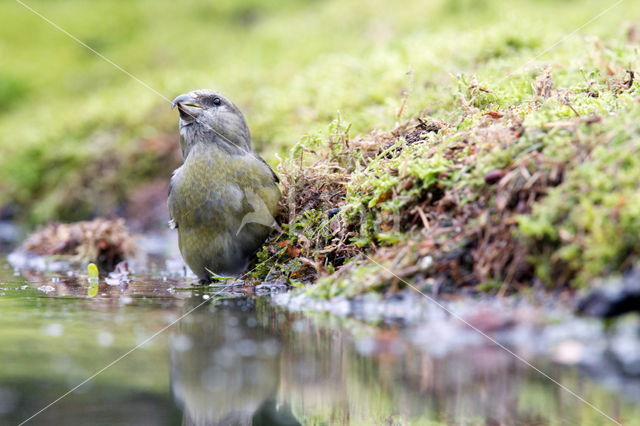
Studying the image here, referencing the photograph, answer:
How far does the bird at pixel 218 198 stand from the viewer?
18.0 ft

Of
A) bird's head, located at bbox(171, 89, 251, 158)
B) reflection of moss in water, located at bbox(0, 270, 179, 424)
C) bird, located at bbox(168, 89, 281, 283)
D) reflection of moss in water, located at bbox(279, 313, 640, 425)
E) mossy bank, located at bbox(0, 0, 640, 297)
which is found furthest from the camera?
bird's head, located at bbox(171, 89, 251, 158)

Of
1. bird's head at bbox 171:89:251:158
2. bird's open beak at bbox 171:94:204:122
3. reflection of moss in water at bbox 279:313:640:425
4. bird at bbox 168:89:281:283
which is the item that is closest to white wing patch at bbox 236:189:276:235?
bird at bbox 168:89:281:283

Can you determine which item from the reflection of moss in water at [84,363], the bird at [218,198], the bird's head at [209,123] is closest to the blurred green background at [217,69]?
the bird's head at [209,123]

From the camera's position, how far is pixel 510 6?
12875mm

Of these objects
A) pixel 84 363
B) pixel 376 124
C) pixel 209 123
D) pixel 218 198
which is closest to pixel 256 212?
pixel 218 198

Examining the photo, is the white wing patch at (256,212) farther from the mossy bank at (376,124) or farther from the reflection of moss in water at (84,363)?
the reflection of moss in water at (84,363)

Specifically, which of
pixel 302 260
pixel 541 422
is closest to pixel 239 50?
pixel 302 260

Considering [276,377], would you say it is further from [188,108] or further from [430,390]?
[188,108]

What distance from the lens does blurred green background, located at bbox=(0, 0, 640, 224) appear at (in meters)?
8.91

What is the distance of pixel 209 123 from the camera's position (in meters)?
5.82

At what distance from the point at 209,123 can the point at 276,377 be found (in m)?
3.05

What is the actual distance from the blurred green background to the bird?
28.6 inches

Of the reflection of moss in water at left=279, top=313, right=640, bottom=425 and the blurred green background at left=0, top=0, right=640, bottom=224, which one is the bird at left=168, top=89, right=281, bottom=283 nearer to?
the blurred green background at left=0, top=0, right=640, bottom=224

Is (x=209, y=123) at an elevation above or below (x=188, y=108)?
below
